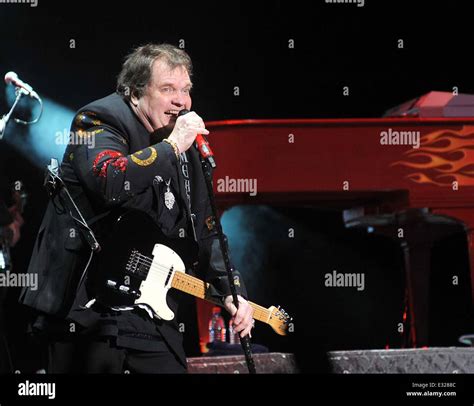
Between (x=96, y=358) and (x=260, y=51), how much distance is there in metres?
3.67

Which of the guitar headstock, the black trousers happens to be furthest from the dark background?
the black trousers

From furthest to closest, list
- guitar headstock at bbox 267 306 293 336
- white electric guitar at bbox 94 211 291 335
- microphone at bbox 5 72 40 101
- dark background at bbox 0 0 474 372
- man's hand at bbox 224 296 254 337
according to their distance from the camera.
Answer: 1. dark background at bbox 0 0 474 372
2. microphone at bbox 5 72 40 101
3. guitar headstock at bbox 267 306 293 336
4. man's hand at bbox 224 296 254 337
5. white electric guitar at bbox 94 211 291 335

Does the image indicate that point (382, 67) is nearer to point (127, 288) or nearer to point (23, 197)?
point (23, 197)

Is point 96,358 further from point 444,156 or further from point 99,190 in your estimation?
point 444,156

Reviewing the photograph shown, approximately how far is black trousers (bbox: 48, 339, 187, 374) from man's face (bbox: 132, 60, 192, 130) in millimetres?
728

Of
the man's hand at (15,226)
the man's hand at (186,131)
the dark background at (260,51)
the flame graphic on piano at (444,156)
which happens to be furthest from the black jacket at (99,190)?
the dark background at (260,51)

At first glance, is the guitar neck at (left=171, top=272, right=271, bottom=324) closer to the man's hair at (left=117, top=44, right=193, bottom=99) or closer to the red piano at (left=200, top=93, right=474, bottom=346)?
the man's hair at (left=117, top=44, right=193, bottom=99)

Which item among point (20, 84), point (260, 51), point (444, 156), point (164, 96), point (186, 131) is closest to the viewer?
point (186, 131)

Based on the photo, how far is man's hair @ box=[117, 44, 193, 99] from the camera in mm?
3213

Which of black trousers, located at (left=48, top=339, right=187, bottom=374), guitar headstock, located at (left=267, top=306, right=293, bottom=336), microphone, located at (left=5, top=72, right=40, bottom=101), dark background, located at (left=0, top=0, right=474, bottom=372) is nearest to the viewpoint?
black trousers, located at (left=48, top=339, right=187, bottom=374)

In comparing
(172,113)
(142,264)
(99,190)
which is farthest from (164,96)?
(142,264)

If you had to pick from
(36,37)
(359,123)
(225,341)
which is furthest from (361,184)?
(36,37)

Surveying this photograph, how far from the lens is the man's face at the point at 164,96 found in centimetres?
316

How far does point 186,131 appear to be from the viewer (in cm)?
304
